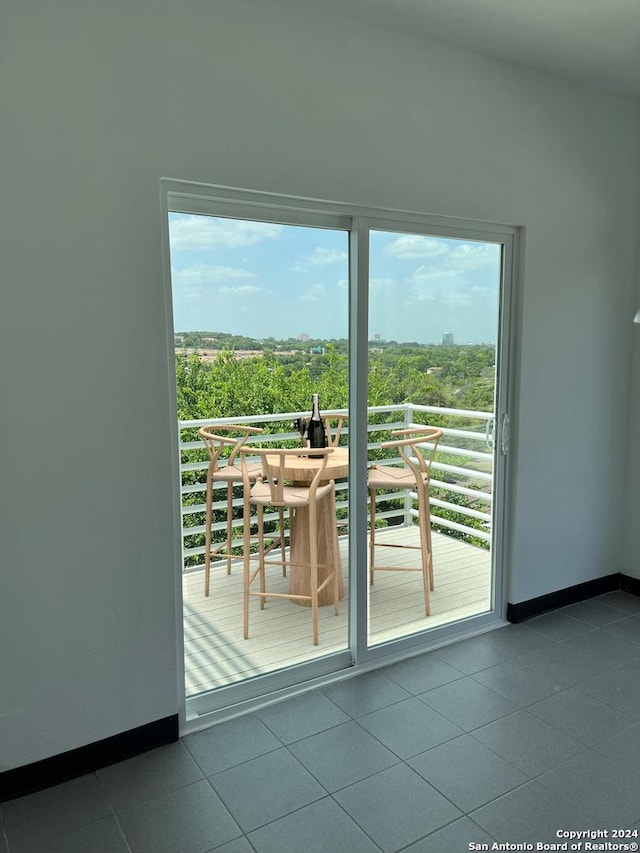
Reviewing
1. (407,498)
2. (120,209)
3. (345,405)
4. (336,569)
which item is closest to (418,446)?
(407,498)

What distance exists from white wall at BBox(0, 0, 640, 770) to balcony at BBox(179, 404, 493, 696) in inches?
20.8

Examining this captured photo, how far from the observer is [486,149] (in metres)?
3.03

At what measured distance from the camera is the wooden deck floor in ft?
9.58

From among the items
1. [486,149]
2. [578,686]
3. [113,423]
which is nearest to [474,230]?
[486,149]

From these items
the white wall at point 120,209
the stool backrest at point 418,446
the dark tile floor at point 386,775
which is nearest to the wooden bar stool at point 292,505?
the stool backrest at point 418,446

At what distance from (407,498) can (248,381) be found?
1015mm

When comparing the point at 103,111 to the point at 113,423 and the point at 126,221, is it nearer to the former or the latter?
the point at 126,221

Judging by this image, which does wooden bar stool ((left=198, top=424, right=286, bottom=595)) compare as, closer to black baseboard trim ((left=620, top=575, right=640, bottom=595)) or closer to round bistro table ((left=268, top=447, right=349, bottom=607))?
round bistro table ((left=268, top=447, right=349, bottom=607))

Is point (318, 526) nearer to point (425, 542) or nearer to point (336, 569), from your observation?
point (336, 569)

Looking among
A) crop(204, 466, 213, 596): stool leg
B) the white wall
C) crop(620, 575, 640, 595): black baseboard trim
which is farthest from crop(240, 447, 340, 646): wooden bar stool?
crop(620, 575, 640, 595): black baseboard trim

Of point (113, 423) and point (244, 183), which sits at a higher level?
point (244, 183)

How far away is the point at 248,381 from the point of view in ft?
9.13

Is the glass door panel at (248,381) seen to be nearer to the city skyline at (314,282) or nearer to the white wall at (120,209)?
the city skyline at (314,282)

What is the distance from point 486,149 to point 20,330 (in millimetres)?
2227
